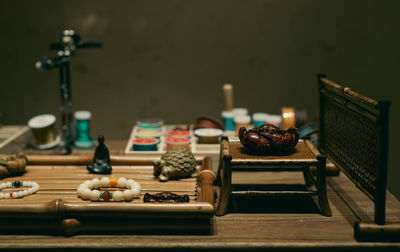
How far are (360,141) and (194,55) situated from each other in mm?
1935

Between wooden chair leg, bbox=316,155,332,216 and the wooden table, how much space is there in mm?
32

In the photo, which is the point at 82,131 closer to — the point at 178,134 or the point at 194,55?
the point at 178,134

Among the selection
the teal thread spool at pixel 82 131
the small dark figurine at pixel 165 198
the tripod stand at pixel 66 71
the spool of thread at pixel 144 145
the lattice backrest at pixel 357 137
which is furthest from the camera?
the teal thread spool at pixel 82 131

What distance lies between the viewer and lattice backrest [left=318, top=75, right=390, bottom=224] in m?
1.56

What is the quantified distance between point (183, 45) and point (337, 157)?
1778 mm

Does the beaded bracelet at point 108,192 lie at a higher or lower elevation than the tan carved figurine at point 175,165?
lower

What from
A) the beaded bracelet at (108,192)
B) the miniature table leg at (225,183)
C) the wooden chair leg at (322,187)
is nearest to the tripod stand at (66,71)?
the beaded bracelet at (108,192)

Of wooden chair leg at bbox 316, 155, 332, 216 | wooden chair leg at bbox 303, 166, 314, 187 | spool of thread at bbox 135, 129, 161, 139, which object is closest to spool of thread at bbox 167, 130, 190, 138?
spool of thread at bbox 135, 129, 161, 139

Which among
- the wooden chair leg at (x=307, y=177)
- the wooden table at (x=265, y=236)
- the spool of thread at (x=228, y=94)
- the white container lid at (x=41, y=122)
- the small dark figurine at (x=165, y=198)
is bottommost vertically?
the wooden table at (x=265, y=236)

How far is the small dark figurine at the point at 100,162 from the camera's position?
2102 mm

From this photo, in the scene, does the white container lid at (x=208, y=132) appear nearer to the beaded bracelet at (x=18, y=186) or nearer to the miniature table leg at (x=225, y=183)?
the miniature table leg at (x=225, y=183)

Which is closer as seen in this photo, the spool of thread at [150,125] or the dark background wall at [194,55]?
the spool of thread at [150,125]

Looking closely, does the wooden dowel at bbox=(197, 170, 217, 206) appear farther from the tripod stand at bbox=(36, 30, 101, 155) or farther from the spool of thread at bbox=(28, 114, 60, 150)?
the spool of thread at bbox=(28, 114, 60, 150)

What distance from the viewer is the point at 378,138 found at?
1559 millimetres
